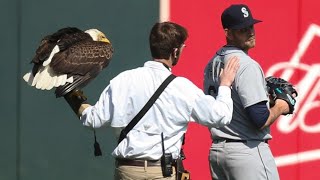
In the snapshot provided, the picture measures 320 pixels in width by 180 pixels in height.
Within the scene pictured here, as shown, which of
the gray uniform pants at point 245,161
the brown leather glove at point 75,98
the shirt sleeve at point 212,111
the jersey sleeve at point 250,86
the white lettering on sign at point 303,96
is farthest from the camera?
the white lettering on sign at point 303,96

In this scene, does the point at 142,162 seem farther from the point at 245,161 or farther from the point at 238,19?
the point at 238,19

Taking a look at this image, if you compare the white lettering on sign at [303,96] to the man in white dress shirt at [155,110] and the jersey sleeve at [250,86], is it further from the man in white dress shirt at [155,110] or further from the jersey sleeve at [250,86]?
the man in white dress shirt at [155,110]

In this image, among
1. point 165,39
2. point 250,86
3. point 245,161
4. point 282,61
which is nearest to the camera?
point 165,39

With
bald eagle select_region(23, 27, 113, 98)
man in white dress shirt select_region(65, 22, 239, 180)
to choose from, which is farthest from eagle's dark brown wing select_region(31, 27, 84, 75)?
man in white dress shirt select_region(65, 22, 239, 180)

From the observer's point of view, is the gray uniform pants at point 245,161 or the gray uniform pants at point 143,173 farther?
the gray uniform pants at point 245,161

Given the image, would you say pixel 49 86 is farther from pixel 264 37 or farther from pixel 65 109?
pixel 264 37

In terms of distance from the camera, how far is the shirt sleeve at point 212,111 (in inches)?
162

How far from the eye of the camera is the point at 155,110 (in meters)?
4.16

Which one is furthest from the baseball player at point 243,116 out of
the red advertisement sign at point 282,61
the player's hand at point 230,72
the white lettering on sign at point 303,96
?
the white lettering on sign at point 303,96

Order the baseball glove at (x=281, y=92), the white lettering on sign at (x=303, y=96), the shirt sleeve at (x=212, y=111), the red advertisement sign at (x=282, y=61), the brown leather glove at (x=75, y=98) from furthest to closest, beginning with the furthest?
the white lettering on sign at (x=303, y=96) < the red advertisement sign at (x=282, y=61) < the baseball glove at (x=281, y=92) < the brown leather glove at (x=75, y=98) < the shirt sleeve at (x=212, y=111)

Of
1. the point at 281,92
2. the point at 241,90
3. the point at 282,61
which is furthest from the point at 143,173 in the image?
the point at 282,61

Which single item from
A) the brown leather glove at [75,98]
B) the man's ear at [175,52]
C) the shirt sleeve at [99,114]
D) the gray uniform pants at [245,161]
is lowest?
the gray uniform pants at [245,161]

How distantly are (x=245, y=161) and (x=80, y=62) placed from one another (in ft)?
3.82

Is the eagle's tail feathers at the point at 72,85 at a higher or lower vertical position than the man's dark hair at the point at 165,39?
lower
